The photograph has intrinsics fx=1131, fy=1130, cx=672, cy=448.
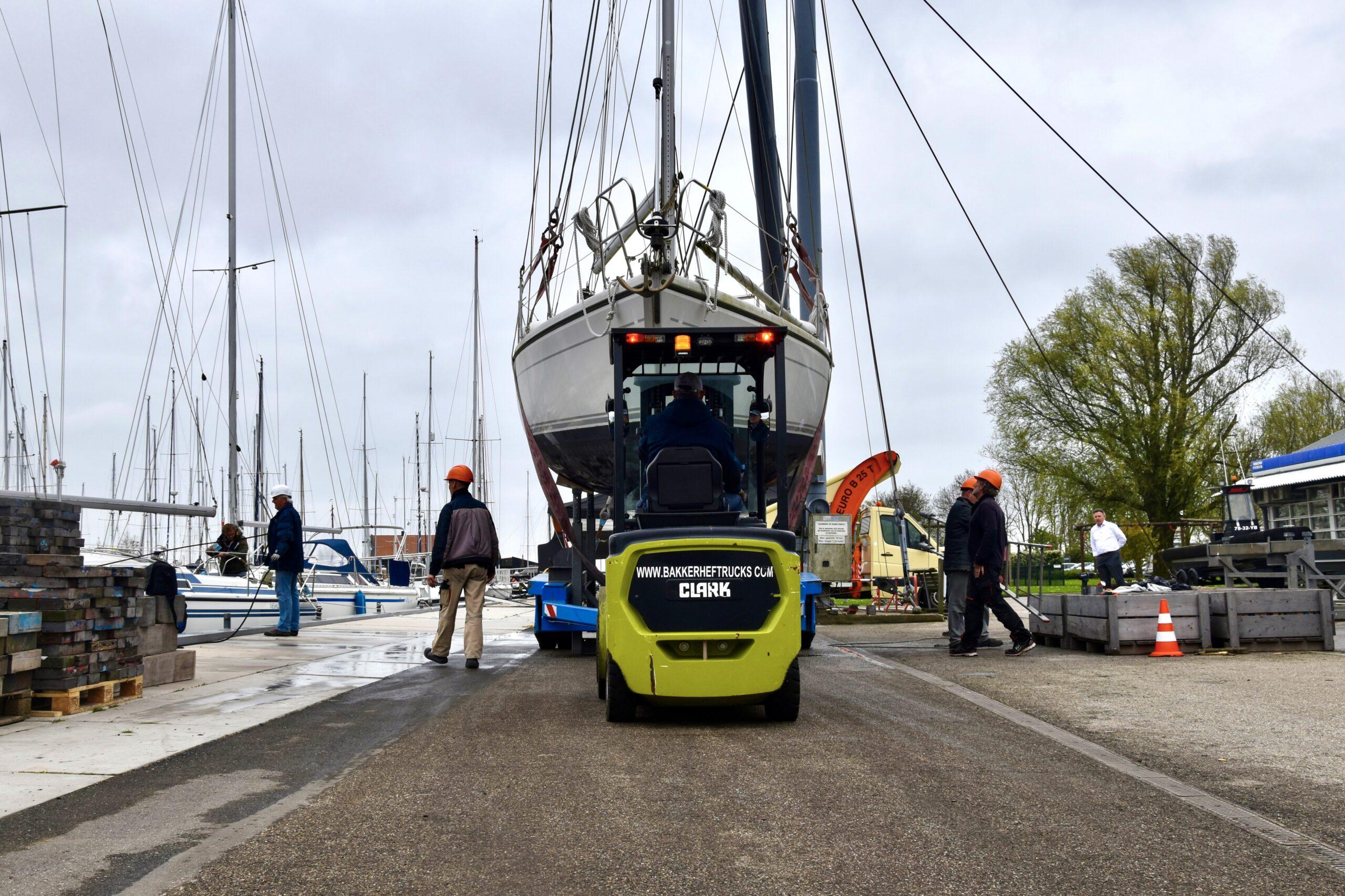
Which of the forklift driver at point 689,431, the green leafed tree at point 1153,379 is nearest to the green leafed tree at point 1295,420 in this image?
the green leafed tree at point 1153,379

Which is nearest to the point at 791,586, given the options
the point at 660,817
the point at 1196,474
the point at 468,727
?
the point at 468,727

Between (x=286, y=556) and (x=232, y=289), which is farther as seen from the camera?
(x=232, y=289)

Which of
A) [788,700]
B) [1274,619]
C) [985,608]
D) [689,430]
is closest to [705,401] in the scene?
[689,430]

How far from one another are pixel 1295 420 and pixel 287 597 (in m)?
35.1

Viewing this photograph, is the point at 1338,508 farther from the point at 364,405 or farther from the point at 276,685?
the point at 364,405

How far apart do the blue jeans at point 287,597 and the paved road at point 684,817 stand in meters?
7.30

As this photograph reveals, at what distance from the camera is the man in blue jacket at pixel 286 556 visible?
43.4 feet

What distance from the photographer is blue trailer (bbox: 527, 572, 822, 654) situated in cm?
1119

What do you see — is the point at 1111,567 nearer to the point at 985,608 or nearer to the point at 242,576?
the point at 985,608

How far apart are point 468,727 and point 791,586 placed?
204 cm

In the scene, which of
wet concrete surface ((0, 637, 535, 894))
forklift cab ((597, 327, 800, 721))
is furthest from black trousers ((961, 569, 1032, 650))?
wet concrete surface ((0, 637, 535, 894))

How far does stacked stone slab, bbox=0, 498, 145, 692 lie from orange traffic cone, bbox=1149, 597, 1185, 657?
30.7 ft

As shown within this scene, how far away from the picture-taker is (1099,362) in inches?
1334

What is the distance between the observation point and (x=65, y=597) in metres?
6.73
